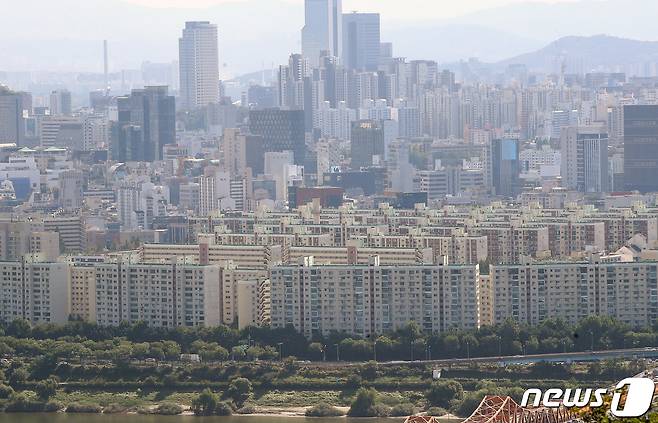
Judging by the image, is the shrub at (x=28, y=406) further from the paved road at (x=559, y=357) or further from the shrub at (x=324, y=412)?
the paved road at (x=559, y=357)

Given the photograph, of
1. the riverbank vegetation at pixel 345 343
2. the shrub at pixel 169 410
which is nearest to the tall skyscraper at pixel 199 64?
the riverbank vegetation at pixel 345 343

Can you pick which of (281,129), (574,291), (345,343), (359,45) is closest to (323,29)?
(359,45)

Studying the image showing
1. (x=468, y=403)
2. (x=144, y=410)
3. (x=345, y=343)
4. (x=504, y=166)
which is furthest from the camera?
(x=504, y=166)

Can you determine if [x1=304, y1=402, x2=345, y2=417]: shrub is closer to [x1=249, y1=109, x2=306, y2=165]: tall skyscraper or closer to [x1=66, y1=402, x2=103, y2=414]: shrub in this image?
[x1=66, y1=402, x2=103, y2=414]: shrub

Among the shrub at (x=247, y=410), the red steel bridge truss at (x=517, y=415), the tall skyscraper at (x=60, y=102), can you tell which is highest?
the tall skyscraper at (x=60, y=102)

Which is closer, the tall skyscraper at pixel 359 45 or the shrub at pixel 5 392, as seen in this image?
the shrub at pixel 5 392

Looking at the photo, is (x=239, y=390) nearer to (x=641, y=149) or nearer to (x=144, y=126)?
(x=641, y=149)

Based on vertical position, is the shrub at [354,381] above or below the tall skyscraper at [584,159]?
below

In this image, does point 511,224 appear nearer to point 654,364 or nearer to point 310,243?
point 310,243
